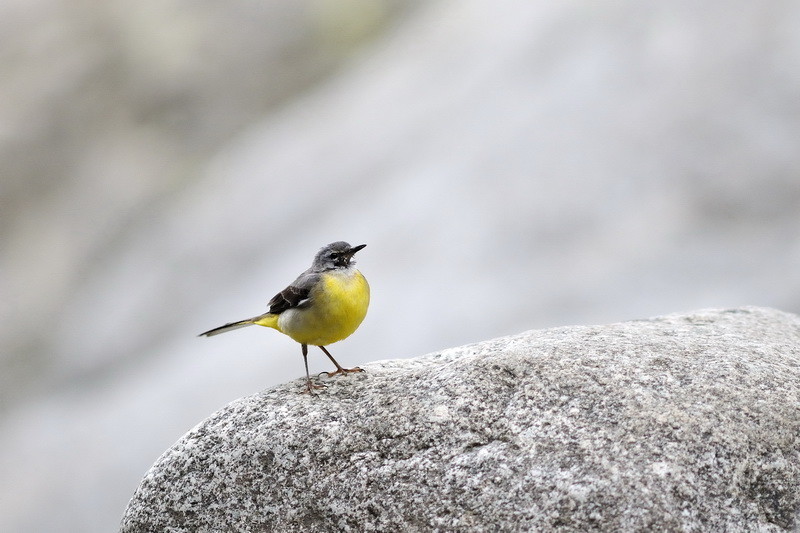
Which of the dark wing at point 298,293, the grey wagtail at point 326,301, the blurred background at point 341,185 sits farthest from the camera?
the blurred background at point 341,185

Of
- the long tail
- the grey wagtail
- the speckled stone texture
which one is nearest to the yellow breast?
the grey wagtail

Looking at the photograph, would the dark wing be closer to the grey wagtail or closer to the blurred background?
the grey wagtail

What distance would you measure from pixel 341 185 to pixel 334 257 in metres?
13.8

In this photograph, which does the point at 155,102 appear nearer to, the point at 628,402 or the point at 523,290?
the point at 523,290

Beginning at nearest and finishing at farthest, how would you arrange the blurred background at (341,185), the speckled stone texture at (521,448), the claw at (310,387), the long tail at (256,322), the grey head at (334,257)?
the speckled stone texture at (521,448)
the claw at (310,387)
the grey head at (334,257)
the long tail at (256,322)
the blurred background at (341,185)

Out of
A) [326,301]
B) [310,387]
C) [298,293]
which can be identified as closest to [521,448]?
[310,387]

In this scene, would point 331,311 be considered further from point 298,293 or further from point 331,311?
point 298,293

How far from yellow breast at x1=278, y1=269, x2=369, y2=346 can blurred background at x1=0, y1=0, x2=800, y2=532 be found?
958cm

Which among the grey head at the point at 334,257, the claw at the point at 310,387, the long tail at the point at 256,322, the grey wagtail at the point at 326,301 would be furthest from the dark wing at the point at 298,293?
the claw at the point at 310,387

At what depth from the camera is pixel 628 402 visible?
5.18 m

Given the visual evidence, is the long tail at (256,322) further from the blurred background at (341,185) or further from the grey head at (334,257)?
the blurred background at (341,185)

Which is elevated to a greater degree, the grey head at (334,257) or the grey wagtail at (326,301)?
the grey head at (334,257)

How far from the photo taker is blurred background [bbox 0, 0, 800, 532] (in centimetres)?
1608

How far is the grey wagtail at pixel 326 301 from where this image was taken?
6230 mm
